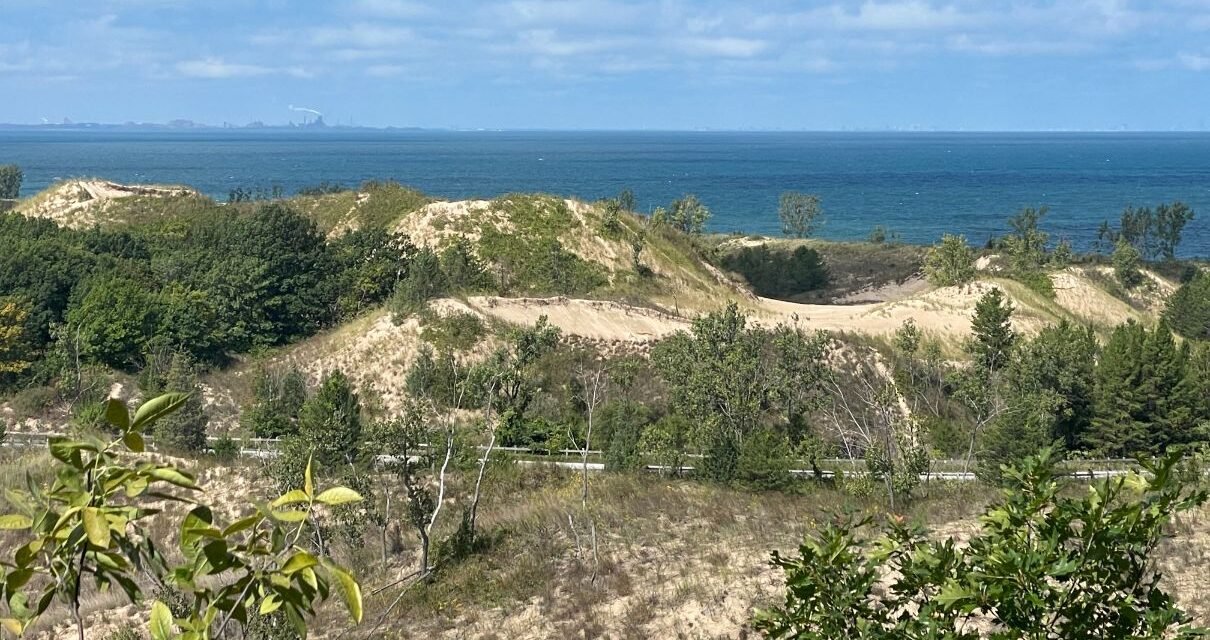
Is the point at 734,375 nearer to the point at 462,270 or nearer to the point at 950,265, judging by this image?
the point at 462,270

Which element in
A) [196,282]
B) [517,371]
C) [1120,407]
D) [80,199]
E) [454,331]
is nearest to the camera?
[1120,407]

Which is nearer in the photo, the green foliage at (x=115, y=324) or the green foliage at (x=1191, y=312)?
the green foliage at (x=115, y=324)

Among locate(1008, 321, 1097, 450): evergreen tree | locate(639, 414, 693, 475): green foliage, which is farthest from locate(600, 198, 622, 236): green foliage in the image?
locate(1008, 321, 1097, 450): evergreen tree

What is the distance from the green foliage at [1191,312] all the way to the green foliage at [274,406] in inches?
2052

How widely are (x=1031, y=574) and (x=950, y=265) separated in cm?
7107

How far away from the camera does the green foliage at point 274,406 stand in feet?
120

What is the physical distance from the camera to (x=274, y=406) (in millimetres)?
37781

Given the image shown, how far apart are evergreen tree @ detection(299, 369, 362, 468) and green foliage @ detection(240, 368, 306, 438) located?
1.82m

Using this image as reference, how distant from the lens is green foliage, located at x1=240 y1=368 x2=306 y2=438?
36.6m

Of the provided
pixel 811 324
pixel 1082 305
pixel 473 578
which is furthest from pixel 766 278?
pixel 473 578

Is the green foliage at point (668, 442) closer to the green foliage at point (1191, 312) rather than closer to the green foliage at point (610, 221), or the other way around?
the green foliage at point (610, 221)

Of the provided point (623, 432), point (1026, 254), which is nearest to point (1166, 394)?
point (623, 432)

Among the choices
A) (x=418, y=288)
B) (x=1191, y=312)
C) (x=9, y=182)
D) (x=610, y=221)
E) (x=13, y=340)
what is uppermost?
(x=610, y=221)

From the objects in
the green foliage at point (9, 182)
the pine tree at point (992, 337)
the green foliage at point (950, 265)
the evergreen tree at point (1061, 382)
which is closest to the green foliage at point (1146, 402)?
the evergreen tree at point (1061, 382)
